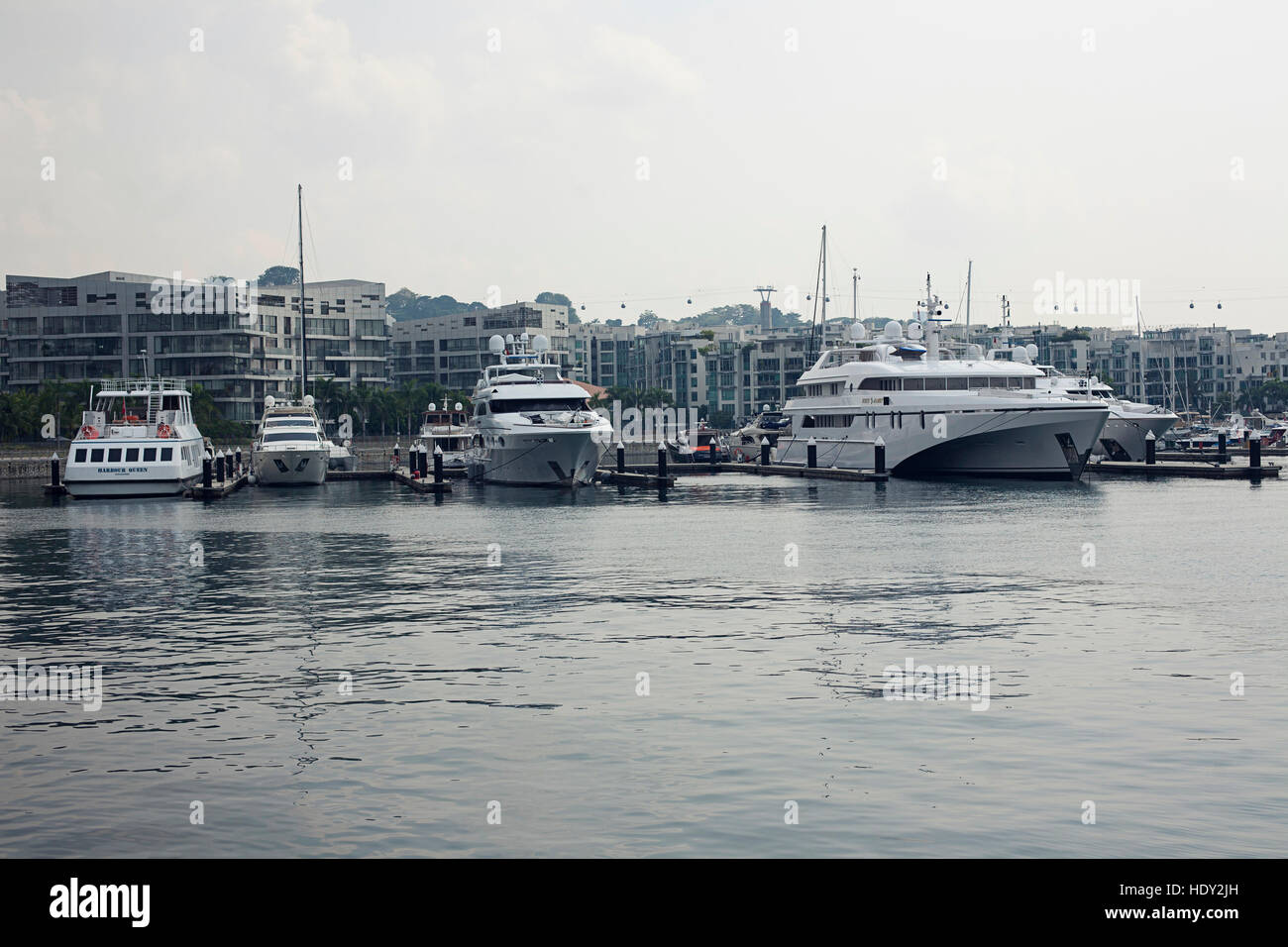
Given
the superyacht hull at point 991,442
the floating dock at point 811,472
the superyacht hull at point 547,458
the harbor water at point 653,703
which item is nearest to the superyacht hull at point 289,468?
the superyacht hull at point 547,458

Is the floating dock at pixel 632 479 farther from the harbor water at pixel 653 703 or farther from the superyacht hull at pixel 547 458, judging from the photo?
the harbor water at pixel 653 703

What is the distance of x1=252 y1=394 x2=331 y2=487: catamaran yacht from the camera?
7256cm

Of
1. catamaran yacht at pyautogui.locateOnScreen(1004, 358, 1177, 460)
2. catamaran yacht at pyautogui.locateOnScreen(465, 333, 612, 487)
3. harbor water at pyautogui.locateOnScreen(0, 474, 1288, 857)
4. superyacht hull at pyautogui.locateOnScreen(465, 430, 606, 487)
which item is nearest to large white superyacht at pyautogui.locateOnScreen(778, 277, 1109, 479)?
catamaran yacht at pyautogui.locateOnScreen(1004, 358, 1177, 460)

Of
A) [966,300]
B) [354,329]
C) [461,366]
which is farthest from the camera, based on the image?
[461,366]

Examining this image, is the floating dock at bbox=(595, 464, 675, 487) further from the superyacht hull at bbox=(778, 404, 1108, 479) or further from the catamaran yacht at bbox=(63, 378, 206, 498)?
the catamaran yacht at bbox=(63, 378, 206, 498)

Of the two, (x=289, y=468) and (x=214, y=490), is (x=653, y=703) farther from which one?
(x=289, y=468)

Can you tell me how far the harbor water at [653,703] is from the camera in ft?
41.0

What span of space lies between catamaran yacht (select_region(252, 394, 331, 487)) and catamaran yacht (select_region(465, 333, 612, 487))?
8.69 m

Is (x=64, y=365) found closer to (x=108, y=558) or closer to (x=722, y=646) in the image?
(x=108, y=558)

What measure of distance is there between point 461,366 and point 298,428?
104 metres
